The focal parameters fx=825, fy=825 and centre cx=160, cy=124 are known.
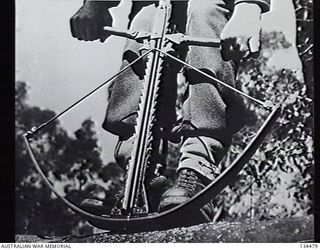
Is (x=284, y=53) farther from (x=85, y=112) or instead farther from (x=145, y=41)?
(x=85, y=112)

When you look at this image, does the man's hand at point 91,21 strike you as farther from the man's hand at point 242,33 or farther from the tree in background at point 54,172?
the man's hand at point 242,33

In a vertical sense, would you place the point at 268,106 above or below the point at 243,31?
below

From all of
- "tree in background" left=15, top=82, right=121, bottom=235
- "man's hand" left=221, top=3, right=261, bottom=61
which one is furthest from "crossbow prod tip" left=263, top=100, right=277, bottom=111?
"tree in background" left=15, top=82, right=121, bottom=235

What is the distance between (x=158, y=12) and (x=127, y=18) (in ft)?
0.44

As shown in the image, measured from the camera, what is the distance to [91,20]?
11.0 feet

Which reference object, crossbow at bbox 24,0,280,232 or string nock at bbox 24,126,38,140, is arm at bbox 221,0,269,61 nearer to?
crossbow at bbox 24,0,280,232

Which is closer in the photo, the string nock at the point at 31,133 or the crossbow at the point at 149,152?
the crossbow at the point at 149,152

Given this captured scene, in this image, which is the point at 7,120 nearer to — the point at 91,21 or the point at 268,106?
the point at 91,21

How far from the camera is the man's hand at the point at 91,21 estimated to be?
334cm

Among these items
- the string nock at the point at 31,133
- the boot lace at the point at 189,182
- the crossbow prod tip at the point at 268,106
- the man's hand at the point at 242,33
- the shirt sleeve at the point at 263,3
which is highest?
the shirt sleeve at the point at 263,3

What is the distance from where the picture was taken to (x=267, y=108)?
10.4ft

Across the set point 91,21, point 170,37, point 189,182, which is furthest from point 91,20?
point 189,182

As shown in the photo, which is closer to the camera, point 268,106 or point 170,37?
point 268,106

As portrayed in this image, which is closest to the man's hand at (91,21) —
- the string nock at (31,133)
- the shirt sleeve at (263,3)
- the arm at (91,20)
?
the arm at (91,20)
